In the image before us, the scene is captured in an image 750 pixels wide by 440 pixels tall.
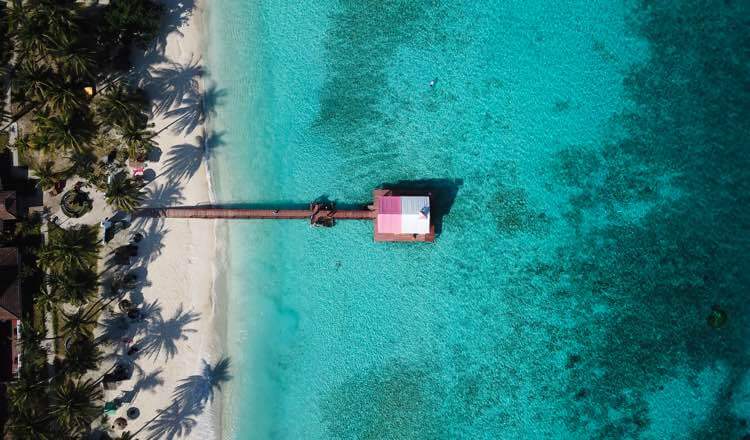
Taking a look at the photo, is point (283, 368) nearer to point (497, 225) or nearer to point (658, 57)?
point (497, 225)

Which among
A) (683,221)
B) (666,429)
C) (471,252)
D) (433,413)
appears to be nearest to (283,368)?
(433,413)

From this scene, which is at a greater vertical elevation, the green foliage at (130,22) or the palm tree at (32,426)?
the green foliage at (130,22)

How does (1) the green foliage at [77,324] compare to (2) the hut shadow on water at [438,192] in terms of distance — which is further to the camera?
(2) the hut shadow on water at [438,192]

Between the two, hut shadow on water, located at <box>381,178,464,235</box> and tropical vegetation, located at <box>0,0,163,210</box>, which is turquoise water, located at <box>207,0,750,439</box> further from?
tropical vegetation, located at <box>0,0,163,210</box>

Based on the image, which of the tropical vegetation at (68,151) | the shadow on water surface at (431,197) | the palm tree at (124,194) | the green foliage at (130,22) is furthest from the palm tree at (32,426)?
the green foliage at (130,22)

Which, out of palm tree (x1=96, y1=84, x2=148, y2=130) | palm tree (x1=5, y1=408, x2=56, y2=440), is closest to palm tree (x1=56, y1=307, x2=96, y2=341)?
palm tree (x1=5, y1=408, x2=56, y2=440)

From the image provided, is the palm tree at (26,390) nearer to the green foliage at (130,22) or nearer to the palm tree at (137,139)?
the palm tree at (137,139)

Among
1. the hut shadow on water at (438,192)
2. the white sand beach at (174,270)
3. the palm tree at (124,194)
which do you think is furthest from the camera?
the hut shadow on water at (438,192)
